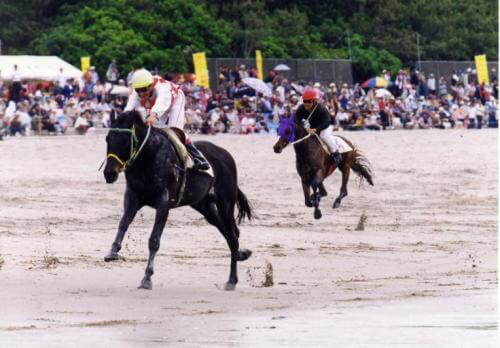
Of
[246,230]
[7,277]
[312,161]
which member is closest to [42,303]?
[7,277]

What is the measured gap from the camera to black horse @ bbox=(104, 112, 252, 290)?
14.3 meters

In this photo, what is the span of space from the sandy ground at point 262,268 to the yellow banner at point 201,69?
17.2 metres

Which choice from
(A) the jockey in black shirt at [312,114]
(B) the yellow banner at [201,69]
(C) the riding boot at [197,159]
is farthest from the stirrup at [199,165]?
(B) the yellow banner at [201,69]

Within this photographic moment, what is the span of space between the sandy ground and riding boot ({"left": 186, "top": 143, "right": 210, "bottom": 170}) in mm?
1070

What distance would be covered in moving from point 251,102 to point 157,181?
31.0m

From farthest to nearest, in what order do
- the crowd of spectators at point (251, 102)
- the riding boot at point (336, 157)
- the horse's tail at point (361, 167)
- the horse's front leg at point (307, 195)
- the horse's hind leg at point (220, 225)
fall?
the crowd of spectators at point (251, 102)
the horse's tail at point (361, 167)
the riding boot at point (336, 157)
the horse's front leg at point (307, 195)
the horse's hind leg at point (220, 225)

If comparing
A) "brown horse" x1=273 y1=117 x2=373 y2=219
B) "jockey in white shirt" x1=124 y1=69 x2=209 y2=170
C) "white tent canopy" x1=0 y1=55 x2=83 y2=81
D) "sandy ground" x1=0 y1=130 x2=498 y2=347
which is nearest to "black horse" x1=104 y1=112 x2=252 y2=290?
"jockey in white shirt" x1=124 y1=69 x2=209 y2=170

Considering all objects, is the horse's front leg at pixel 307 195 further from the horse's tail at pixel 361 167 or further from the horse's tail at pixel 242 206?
the horse's tail at pixel 242 206

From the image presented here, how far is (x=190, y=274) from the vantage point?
608 inches

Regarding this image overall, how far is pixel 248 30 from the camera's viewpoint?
56.8 m

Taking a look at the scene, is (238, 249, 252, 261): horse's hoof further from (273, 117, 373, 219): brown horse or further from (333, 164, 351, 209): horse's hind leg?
(333, 164, 351, 209): horse's hind leg

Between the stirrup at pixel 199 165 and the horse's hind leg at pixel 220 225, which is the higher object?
the stirrup at pixel 199 165

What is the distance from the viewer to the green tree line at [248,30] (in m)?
50.0

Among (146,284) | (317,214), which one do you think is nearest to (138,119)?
(146,284)
